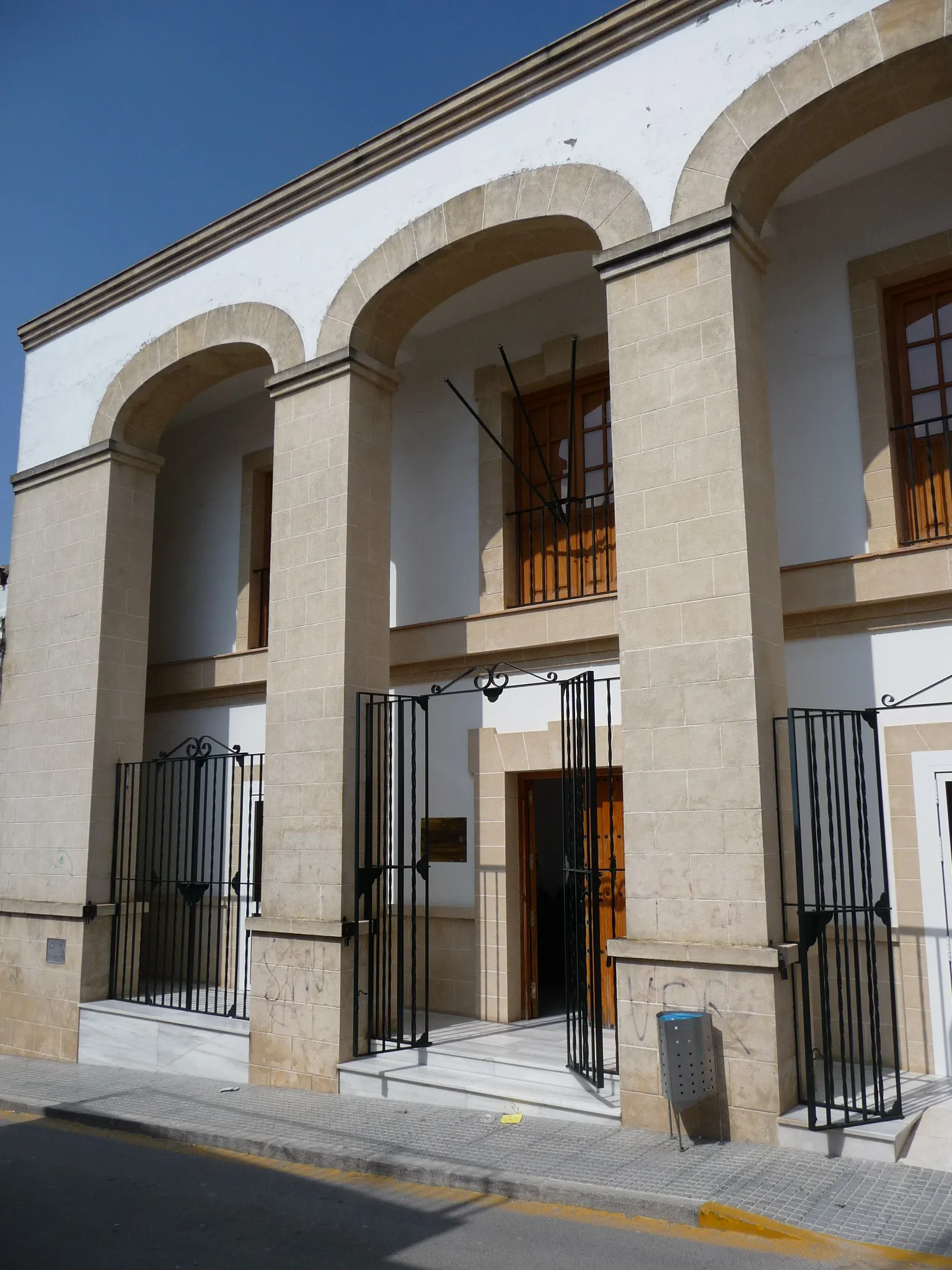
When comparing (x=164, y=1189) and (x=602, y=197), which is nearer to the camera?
(x=164, y=1189)

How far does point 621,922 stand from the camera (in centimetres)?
896

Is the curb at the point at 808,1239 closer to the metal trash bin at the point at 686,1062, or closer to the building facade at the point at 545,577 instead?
the metal trash bin at the point at 686,1062

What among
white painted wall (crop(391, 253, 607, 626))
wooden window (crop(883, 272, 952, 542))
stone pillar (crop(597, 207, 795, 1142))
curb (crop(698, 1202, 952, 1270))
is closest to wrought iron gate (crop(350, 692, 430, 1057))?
white painted wall (crop(391, 253, 607, 626))

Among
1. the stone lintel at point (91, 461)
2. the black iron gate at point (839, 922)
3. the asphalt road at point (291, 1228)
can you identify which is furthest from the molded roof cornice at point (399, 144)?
the asphalt road at point (291, 1228)

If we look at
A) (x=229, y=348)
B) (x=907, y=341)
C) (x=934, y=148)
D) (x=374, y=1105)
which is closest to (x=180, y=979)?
(x=374, y=1105)

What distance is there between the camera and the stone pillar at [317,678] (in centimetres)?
841

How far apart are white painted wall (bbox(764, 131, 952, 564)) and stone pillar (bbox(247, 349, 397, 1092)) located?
3.29 m

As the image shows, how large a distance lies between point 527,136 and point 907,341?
3295 mm

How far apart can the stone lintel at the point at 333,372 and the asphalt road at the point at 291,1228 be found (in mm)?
6034

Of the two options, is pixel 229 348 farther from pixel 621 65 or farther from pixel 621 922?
pixel 621 922

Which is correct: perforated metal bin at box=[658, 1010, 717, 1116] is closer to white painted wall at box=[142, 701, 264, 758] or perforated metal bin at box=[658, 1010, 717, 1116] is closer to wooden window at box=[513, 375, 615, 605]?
wooden window at box=[513, 375, 615, 605]

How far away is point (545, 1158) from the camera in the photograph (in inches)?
243

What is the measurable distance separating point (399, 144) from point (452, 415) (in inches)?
96.2

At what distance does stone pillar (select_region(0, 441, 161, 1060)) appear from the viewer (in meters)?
10.4
